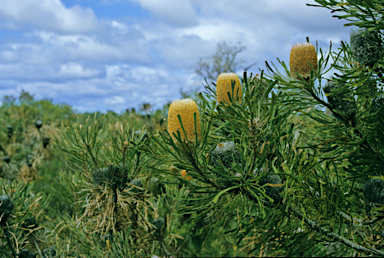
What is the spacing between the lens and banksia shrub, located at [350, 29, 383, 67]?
0.94m

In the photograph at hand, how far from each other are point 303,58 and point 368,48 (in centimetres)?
22

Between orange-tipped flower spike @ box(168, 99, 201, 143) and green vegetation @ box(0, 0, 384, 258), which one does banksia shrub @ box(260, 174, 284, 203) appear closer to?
green vegetation @ box(0, 0, 384, 258)

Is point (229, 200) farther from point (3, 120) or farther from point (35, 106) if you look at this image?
point (35, 106)

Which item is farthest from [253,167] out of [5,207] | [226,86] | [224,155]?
[5,207]

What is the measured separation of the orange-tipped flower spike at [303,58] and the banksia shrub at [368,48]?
0.16 m

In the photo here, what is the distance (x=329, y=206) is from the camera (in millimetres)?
924

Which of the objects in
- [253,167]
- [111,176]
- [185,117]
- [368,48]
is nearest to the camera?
[185,117]

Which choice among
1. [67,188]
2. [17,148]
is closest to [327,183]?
[67,188]

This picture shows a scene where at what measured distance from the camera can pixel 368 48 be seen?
0.94 meters

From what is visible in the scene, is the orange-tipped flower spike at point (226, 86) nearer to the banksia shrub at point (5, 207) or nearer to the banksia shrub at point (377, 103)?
the banksia shrub at point (377, 103)

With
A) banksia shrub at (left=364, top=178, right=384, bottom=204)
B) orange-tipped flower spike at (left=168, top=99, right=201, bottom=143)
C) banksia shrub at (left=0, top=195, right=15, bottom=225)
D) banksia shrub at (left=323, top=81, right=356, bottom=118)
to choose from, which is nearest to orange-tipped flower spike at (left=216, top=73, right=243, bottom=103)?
orange-tipped flower spike at (left=168, top=99, right=201, bottom=143)

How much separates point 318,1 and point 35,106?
4968 mm

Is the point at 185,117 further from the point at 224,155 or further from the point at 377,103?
the point at 377,103

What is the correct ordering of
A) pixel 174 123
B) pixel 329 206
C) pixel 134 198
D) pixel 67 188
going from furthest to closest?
pixel 67 188, pixel 134 198, pixel 329 206, pixel 174 123
